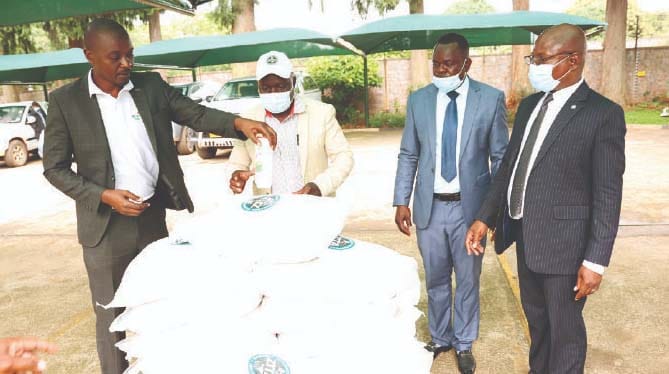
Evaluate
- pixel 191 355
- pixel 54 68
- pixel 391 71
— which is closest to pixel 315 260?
pixel 191 355

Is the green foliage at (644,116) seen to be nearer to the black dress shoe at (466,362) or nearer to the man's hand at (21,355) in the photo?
the black dress shoe at (466,362)

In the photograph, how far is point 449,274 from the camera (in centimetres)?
283

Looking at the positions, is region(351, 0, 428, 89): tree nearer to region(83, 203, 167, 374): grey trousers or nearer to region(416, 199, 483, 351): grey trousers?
region(416, 199, 483, 351): grey trousers

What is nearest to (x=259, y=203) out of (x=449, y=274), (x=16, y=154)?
(x=449, y=274)

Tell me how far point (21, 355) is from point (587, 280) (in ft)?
6.58

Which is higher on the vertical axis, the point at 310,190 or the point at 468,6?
the point at 468,6

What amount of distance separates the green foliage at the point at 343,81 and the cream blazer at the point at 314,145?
44.5 feet

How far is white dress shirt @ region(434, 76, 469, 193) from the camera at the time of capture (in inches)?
102

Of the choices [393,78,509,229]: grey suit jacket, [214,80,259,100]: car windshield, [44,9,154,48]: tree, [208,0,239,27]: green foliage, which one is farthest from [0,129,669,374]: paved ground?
[44,9,154,48]: tree

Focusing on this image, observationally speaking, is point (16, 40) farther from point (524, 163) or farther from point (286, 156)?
point (524, 163)

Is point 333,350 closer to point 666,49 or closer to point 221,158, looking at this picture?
point 221,158

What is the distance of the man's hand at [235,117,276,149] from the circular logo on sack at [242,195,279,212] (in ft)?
1.17

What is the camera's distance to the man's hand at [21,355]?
1.15 m

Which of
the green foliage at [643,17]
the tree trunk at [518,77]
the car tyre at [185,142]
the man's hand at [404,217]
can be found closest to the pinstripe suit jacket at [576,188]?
the man's hand at [404,217]
